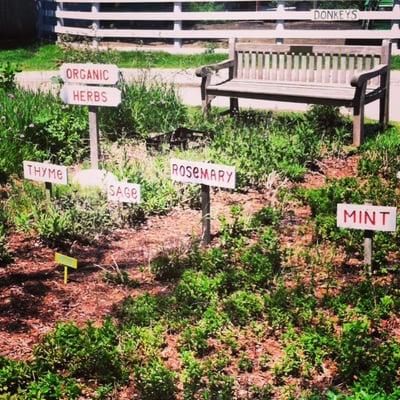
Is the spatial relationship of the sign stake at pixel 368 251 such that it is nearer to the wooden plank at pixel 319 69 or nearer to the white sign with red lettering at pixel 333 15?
the wooden plank at pixel 319 69

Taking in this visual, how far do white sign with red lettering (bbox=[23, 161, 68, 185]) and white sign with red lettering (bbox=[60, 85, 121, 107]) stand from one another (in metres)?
0.96

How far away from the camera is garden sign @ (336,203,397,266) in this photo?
4531mm

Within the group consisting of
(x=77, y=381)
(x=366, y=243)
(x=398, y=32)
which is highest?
(x=398, y=32)

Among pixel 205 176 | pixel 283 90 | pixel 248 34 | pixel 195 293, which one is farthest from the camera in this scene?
pixel 248 34

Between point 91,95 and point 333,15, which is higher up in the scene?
point 333,15

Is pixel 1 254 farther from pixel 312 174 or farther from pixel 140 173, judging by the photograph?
pixel 312 174

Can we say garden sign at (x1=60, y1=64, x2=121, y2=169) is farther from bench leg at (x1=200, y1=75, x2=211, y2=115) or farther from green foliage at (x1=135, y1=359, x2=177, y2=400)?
green foliage at (x1=135, y1=359, x2=177, y2=400)

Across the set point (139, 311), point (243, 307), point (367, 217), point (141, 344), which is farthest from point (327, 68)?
point (141, 344)

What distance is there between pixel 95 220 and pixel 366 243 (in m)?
2.06

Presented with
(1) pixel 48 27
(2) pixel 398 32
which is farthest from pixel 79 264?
(1) pixel 48 27

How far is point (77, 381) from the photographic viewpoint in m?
3.78

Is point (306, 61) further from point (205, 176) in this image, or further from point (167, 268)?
point (167, 268)

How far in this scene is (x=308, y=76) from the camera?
30.3ft

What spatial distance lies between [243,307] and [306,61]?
549 cm
